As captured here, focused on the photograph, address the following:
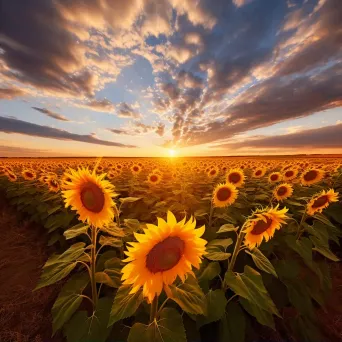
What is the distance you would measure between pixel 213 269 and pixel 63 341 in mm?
2739

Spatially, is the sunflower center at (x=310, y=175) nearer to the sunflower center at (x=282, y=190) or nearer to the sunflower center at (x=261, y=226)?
the sunflower center at (x=282, y=190)

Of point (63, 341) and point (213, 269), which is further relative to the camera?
point (63, 341)

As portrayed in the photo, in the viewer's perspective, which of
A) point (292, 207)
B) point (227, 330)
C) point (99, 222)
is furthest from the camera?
point (292, 207)

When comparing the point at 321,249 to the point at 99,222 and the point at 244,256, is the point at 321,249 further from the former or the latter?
the point at 99,222

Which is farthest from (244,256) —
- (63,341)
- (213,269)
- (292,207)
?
(63,341)

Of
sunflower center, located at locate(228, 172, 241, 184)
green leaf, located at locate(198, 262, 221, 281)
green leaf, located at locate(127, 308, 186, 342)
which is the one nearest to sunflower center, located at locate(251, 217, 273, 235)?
green leaf, located at locate(198, 262, 221, 281)

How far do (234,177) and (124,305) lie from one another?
20.2 feet

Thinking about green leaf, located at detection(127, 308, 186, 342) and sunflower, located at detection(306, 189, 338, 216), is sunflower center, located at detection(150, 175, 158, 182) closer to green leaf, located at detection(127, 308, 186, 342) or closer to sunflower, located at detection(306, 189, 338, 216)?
sunflower, located at detection(306, 189, 338, 216)

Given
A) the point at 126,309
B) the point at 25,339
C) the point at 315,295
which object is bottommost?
the point at 25,339

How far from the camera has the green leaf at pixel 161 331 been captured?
1937mm

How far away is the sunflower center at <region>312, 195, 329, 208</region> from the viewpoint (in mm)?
4203

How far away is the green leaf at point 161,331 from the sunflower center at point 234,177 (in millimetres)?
5784

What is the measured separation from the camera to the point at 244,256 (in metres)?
4.29

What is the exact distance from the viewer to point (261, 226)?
2.65 m
